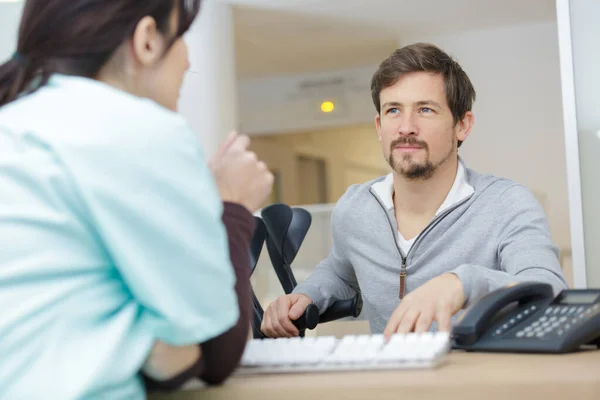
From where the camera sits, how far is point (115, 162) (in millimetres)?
763

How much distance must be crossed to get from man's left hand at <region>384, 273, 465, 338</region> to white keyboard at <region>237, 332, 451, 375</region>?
0.59ft

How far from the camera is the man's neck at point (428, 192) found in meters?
2.06

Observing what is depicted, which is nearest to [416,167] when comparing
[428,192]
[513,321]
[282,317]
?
[428,192]

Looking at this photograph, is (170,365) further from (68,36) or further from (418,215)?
(418,215)

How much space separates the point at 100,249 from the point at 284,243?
3.98 ft

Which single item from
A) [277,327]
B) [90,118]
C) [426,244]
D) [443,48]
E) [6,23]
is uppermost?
[6,23]

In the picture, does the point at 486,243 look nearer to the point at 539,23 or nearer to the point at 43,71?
the point at 43,71

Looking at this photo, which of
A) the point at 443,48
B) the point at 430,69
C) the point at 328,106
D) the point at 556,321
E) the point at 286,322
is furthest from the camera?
the point at 328,106

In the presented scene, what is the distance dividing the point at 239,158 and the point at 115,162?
264 mm

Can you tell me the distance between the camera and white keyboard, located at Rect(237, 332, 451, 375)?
88 cm

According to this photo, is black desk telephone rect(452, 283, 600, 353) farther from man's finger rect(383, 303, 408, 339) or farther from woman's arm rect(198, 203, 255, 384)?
woman's arm rect(198, 203, 255, 384)

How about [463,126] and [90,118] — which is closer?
[90,118]

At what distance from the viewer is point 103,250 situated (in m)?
0.80

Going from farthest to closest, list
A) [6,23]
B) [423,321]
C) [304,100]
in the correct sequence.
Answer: [304,100], [6,23], [423,321]
